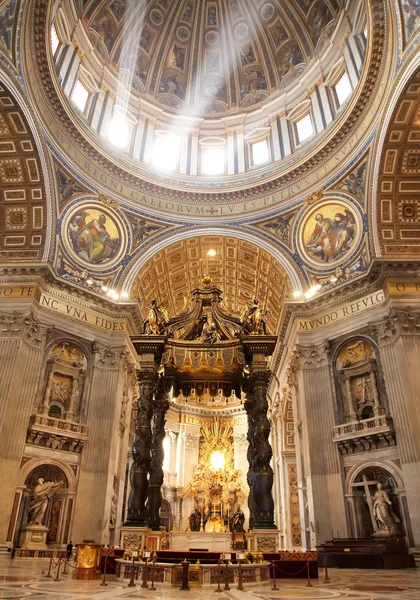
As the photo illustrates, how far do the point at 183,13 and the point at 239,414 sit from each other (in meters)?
23.7

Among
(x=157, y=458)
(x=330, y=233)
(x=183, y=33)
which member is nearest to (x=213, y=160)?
(x=183, y=33)

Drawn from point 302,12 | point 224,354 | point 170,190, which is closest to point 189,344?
point 224,354

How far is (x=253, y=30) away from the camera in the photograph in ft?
74.8

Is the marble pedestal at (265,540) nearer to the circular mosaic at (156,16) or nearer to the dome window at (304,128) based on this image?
the dome window at (304,128)

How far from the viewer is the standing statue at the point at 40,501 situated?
525 inches

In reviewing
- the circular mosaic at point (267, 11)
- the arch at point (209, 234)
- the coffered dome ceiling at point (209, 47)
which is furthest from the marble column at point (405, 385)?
the circular mosaic at point (267, 11)

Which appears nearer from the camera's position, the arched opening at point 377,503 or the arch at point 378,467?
the arched opening at point 377,503

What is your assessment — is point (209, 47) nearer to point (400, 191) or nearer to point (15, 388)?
point (400, 191)

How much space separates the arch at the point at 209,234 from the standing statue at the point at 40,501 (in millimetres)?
7514

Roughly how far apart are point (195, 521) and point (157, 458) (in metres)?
16.7

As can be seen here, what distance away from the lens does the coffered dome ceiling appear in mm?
21062

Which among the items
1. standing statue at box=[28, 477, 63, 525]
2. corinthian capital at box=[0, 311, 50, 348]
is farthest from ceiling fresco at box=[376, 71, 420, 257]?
standing statue at box=[28, 477, 63, 525]

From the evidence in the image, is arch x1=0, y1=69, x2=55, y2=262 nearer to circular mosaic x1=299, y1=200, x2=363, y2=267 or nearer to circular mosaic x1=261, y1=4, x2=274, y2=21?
circular mosaic x1=299, y1=200, x2=363, y2=267

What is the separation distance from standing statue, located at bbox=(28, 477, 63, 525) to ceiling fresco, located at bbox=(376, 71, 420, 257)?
43.7 ft
